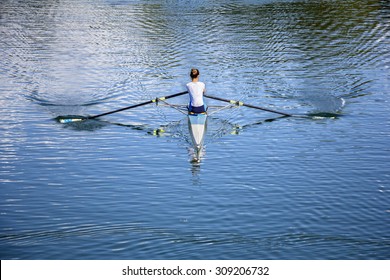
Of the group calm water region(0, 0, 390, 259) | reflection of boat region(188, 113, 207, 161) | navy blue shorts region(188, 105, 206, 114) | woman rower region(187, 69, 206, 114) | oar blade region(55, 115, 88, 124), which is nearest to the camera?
calm water region(0, 0, 390, 259)

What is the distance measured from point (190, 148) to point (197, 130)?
688 mm

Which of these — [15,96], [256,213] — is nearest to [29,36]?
[15,96]

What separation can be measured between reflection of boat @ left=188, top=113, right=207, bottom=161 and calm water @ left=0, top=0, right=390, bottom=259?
38 cm

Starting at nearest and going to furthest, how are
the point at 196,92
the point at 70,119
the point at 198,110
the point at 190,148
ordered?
the point at 190,148, the point at 196,92, the point at 198,110, the point at 70,119

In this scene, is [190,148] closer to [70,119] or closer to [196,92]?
[196,92]

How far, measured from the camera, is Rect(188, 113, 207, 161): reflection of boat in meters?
23.3

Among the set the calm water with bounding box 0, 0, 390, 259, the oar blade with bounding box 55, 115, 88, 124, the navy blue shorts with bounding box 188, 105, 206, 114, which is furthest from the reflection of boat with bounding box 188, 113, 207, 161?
the oar blade with bounding box 55, 115, 88, 124

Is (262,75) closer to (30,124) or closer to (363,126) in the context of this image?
(363,126)

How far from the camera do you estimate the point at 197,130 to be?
2366 centimetres

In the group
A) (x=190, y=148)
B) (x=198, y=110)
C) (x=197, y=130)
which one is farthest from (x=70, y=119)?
(x=197, y=130)

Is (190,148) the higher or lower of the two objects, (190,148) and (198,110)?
the lower

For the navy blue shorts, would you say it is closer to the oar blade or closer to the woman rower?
the woman rower

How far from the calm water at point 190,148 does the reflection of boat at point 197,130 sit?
0.38 metres

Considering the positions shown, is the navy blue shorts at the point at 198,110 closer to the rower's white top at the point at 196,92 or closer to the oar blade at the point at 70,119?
the rower's white top at the point at 196,92
